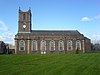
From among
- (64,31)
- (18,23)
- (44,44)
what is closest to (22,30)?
(18,23)

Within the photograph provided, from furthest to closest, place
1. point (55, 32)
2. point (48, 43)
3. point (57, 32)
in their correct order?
point (57, 32) → point (55, 32) → point (48, 43)

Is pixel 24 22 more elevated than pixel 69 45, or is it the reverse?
pixel 24 22

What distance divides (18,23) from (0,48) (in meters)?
25.9

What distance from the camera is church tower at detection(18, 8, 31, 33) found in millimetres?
88562

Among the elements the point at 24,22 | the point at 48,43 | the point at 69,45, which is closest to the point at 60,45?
the point at 69,45

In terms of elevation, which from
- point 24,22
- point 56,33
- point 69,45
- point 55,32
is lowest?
point 69,45

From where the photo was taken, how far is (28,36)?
278 ft

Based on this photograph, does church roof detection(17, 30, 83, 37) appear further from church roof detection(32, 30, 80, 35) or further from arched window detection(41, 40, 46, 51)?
arched window detection(41, 40, 46, 51)

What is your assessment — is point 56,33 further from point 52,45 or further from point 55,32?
point 52,45

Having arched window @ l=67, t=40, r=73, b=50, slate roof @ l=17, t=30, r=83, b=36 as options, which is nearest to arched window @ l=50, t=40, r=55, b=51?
slate roof @ l=17, t=30, r=83, b=36

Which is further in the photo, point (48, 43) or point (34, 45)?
point (48, 43)

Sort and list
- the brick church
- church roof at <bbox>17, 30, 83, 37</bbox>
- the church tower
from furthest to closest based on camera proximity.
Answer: the church tower < church roof at <bbox>17, 30, 83, 37</bbox> < the brick church

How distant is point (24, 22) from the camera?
3543 inches

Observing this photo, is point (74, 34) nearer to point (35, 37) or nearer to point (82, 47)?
point (82, 47)
